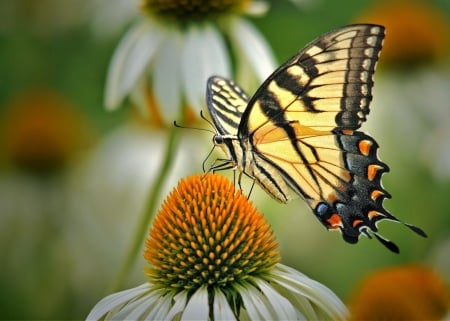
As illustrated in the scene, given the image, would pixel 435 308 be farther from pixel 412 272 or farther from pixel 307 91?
pixel 307 91

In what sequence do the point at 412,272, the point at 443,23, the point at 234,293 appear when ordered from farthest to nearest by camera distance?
the point at 443,23 < the point at 412,272 < the point at 234,293

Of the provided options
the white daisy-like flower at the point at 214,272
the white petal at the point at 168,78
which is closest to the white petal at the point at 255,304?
the white daisy-like flower at the point at 214,272

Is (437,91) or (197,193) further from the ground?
(437,91)

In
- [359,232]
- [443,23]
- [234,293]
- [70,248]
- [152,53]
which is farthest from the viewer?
[443,23]

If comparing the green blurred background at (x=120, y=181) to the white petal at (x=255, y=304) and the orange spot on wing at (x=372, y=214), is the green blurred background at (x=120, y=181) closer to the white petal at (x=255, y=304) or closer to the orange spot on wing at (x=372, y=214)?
the orange spot on wing at (x=372, y=214)

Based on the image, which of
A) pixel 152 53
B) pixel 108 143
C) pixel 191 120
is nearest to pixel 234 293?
pixel 152 53

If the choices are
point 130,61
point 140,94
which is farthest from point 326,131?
point 140,94
